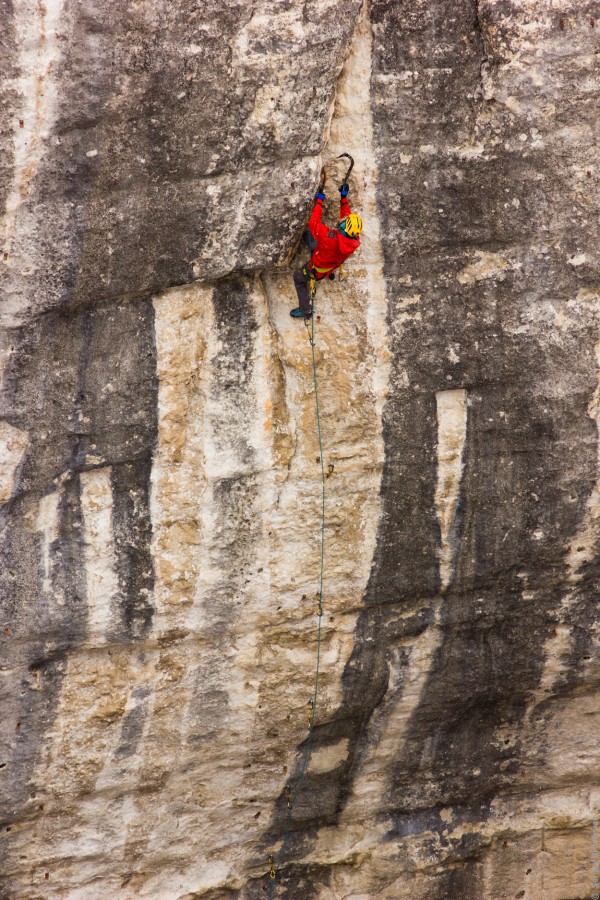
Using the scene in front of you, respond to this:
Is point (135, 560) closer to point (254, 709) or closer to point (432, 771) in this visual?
point (254, 709)

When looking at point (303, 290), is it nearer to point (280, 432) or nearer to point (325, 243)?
point (325, 243)

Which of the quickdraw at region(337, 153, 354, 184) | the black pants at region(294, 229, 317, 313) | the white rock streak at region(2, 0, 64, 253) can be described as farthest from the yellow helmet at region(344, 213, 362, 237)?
the white rock streak at region(2, 0, 64, 253)

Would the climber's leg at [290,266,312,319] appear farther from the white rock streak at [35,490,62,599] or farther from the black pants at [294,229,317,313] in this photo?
the white rock streak at [35,490,62,599]

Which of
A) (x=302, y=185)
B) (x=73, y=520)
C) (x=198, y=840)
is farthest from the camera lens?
(x=198, y=840)

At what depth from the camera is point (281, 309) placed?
5684mm

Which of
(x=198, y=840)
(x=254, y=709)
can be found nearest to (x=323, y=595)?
(x=254, y=709)

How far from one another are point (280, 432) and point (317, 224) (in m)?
1.39

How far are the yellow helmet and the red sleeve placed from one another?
13 cm

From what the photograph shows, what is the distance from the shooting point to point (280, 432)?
5.86 meters

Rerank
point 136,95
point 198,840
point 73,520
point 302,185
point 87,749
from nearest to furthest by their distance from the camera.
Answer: point 136,95 < point 302,185 < point 73,520 < point 87,749 < point 198,840

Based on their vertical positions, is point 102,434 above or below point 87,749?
above

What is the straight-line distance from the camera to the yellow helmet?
5.14 metres

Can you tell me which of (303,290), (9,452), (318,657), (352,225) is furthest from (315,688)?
(352,225)

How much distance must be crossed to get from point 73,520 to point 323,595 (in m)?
1.86
